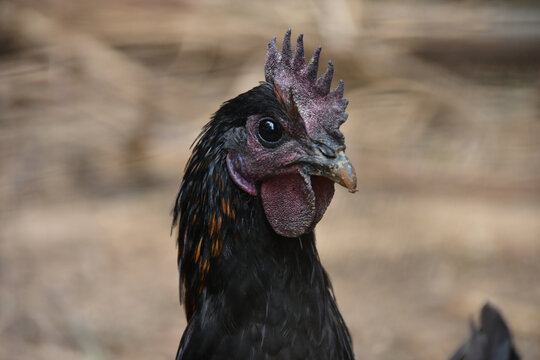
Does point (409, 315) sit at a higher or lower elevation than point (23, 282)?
lower

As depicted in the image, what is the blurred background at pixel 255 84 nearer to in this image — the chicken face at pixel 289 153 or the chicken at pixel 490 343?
the chicken at pixel 490 343

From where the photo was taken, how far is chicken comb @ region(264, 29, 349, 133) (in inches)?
91.7

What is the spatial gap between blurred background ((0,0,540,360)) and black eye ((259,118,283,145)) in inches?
147

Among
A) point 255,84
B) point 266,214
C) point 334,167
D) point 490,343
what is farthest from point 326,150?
point 255,84

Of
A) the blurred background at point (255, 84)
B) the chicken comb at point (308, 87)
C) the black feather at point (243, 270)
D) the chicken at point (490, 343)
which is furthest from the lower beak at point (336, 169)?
the blurred background at point (255, 84)

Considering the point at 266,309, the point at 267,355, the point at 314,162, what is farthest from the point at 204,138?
the point at 267,355

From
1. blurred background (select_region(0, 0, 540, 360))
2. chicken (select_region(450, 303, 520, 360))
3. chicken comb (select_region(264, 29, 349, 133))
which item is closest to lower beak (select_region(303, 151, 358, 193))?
chicken comb (select_region(264, 29, 349, 133))

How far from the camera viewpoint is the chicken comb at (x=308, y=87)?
2330mm

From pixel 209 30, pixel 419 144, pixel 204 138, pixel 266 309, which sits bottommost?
pixel 266 309

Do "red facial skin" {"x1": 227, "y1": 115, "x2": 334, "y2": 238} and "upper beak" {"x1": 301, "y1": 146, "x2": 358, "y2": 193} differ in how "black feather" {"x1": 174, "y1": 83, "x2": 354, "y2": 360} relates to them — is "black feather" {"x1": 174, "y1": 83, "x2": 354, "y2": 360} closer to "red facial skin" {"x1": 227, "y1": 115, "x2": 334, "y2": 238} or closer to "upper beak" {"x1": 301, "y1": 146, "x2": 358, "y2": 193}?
"red facial skin" {"x1": 227, "y1": 115, "x2": 334, "y2": 238}

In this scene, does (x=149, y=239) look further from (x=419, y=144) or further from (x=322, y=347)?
(x=322, y=347)

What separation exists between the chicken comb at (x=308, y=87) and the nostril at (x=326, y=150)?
6 cm

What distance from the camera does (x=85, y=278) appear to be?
5.93 meters

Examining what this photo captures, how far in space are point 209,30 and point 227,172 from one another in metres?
4.95
